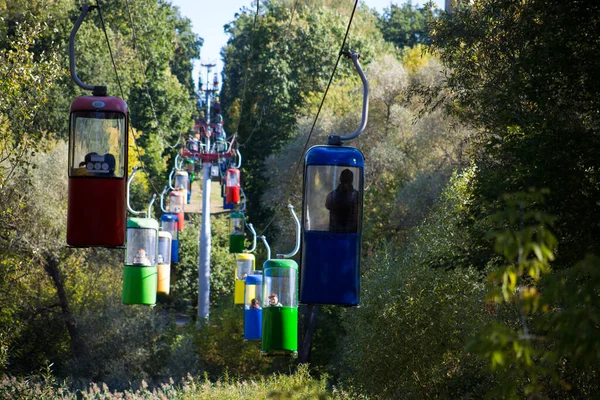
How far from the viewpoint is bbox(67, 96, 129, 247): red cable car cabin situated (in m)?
11.3

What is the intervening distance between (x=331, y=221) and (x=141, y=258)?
7483mm

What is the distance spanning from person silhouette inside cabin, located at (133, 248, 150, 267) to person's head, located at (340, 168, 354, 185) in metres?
7.43

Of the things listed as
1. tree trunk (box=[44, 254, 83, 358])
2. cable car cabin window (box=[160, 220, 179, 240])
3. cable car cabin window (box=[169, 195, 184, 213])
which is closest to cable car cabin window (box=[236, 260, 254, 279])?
cable car cabin window (box=[160, 220, 179, 240])

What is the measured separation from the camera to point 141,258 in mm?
17781

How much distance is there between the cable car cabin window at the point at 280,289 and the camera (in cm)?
1461

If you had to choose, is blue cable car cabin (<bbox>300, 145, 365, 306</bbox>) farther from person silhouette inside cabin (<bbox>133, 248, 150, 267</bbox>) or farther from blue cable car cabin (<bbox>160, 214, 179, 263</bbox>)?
blue cable car cabin (<bbox>160, 214, 179, 263</bbox>)

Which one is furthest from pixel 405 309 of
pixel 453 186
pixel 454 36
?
pixel 454 36

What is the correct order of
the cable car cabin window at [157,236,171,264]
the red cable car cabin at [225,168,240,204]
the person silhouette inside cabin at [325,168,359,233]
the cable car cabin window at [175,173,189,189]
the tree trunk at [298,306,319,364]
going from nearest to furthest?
the person silhouette inside cabin at [325,168,359,233]
the cable car cabin window at [157,236,171,264]
the cable car cabin window at [175,173,189,189]
the red cable car cabin at [225,168,240,204]
the tree trunk at [298,306,319,364]

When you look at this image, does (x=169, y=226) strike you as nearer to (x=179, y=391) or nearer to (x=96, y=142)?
(x=179, y=391)

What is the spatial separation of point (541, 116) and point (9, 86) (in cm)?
813

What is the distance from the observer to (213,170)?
38.3 m

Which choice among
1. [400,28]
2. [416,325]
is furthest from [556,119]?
[400,28]

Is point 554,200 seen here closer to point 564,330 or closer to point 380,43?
point 564,330

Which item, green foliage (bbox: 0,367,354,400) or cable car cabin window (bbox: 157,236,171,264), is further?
cable car cabin window (bbox: 157,236,171,264)
